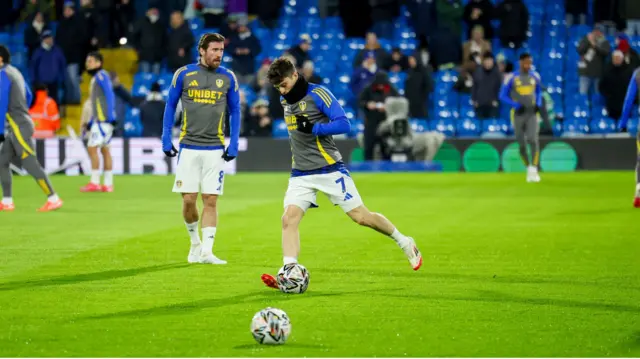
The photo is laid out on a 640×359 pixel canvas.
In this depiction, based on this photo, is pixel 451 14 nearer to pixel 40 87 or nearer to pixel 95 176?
pixel 40 87

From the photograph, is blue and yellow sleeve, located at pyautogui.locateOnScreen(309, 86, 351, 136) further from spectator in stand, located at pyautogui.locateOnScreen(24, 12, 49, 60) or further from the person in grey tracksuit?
spectator in stand, located at pyautogui.locateOnScreen(24, 12, 49, 60)

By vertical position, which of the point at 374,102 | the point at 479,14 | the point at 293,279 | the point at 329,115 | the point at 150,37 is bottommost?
the point at 374,102

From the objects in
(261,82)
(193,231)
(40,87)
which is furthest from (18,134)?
(261,82)

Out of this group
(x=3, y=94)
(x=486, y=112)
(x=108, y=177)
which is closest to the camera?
(x=3, y=94)

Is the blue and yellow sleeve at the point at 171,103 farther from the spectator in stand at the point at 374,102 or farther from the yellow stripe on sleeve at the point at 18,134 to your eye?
the spectator in stand at the point at 374,102

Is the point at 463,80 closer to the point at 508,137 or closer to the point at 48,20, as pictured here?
the point at 508,137

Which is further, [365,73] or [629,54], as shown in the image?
[365,73]

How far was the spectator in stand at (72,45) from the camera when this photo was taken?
31203 mm

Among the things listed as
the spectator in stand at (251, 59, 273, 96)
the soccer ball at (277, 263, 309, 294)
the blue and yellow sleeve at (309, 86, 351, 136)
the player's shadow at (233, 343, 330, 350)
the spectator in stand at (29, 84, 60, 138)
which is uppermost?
the blue and yellow sleeve at (309, 86, 351, 136)

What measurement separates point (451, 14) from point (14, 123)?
1616 centimetres

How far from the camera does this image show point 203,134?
1210 centimetres

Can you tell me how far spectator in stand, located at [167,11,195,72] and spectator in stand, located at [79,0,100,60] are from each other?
6.27 feet

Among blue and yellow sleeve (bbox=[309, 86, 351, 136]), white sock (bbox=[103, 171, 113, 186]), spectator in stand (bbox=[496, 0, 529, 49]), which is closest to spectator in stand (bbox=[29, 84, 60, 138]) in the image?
white sock (bbox=[103, 171, 113, 186])

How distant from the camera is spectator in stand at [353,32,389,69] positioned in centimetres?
2955
